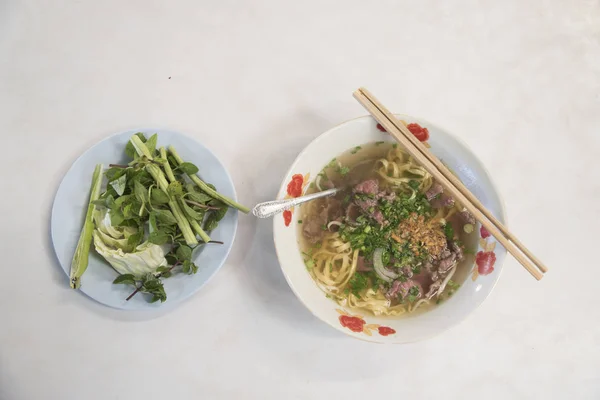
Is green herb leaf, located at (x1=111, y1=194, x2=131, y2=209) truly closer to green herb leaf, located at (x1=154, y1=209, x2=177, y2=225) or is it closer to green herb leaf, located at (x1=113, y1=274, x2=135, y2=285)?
green herb leaf, located at (x1=154, y1=209, x2=177, y2=225)

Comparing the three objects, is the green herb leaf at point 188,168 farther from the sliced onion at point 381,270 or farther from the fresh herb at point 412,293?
the fresh herb at point 412,293

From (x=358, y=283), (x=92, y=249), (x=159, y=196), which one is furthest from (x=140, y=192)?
(x=358, y=283)

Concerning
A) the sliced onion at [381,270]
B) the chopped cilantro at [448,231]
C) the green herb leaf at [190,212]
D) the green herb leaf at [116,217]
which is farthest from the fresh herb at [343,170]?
the green herb leaf at [116,217]

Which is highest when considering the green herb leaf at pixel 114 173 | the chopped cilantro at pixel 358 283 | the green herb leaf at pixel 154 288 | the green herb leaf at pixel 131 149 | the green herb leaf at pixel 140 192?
the green herb leaf at pixel 131 149

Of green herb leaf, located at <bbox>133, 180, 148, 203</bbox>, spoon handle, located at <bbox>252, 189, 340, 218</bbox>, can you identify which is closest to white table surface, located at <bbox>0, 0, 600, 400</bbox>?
spoon handle, located at <bbox>252, 189, 340, 218</bbox>

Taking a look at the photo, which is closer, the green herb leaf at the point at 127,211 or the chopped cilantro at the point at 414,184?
the green herb leaf at the point at 127,211

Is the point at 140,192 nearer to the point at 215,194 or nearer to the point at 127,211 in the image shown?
the point at 127,211

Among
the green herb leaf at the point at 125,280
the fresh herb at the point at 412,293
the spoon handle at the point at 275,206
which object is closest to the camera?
the spoon handle at the point at 275,206

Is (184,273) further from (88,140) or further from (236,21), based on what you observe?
(236,21)
